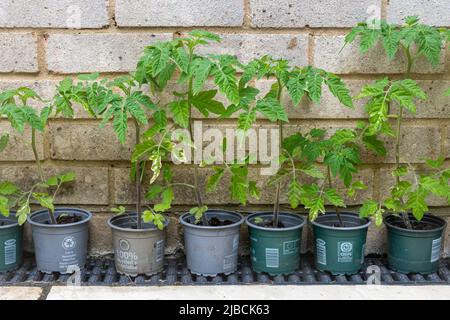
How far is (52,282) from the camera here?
271 centimetres

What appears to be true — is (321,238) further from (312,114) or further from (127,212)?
(127,212)

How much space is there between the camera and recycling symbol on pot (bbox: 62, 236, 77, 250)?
277cm

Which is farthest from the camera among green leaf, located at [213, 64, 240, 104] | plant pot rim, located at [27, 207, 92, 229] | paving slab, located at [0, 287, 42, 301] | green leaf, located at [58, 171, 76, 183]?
green leaf, located at [58, 171, 76, 183]

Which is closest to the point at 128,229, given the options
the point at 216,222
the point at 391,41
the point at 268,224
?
the point at 216,222

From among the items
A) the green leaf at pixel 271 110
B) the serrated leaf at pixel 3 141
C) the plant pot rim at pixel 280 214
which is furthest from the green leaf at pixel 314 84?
the serrated leaf at pixel 3 141

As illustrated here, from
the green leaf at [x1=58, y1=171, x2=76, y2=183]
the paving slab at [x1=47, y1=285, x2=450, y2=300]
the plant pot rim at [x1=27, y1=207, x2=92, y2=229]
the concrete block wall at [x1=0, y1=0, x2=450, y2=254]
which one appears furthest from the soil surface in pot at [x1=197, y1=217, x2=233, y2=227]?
the green leaf at [x1=58, y1=171, x2=76, y2=183]

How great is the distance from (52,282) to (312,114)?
1.46 metres

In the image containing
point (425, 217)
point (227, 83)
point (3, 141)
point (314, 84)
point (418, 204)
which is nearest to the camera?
point (227, 83)

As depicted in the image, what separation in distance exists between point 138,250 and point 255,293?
22.6 inches

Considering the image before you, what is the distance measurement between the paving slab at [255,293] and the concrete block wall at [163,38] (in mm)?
580

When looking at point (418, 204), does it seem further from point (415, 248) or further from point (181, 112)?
point (181, 112)

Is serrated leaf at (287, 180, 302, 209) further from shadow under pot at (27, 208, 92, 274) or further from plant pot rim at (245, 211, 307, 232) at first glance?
shadow under pot at (27, 208, 92, 274)

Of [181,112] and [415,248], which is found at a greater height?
[181,112]

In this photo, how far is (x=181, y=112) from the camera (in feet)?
8.38
